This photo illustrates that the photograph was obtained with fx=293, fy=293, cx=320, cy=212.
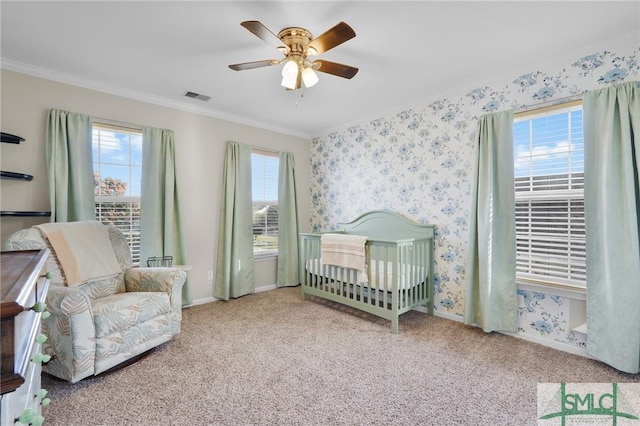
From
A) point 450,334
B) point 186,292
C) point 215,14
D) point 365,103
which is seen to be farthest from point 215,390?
point 365,103

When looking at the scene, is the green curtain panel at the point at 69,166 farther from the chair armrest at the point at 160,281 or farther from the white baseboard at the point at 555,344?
the white baseboard at the point at 555,344

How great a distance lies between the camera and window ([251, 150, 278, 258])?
4.04m

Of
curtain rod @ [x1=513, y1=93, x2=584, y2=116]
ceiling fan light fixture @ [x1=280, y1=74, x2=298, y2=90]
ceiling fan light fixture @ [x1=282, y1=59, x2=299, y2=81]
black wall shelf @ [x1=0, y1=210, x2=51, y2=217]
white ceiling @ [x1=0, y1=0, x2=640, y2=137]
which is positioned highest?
white ceiling @ [x1=0, y1=0, x2=640, y2=137]

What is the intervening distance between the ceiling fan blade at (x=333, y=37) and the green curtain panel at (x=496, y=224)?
1.64 meters

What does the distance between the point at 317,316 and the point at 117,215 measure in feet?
7.53

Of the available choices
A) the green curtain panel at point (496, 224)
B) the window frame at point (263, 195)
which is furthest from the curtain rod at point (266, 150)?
the green curtain panel at point (496, 224)

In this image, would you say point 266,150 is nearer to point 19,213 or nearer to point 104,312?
point 19,213

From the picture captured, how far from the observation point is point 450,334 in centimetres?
259

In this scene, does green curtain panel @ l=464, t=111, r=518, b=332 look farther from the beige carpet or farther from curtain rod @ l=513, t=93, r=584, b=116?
the beige carpet

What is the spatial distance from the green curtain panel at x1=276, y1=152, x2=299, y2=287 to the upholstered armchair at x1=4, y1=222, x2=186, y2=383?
1.84 meters

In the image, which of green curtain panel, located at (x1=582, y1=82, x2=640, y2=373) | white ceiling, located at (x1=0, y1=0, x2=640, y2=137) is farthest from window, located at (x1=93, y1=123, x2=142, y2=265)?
green curtain panel, located at (x1=582, y1=82, x2=640, y2=373)

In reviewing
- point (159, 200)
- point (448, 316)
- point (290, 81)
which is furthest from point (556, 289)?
point (159, 200)

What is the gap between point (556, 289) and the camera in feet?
7.55

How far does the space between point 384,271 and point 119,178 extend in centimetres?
280
